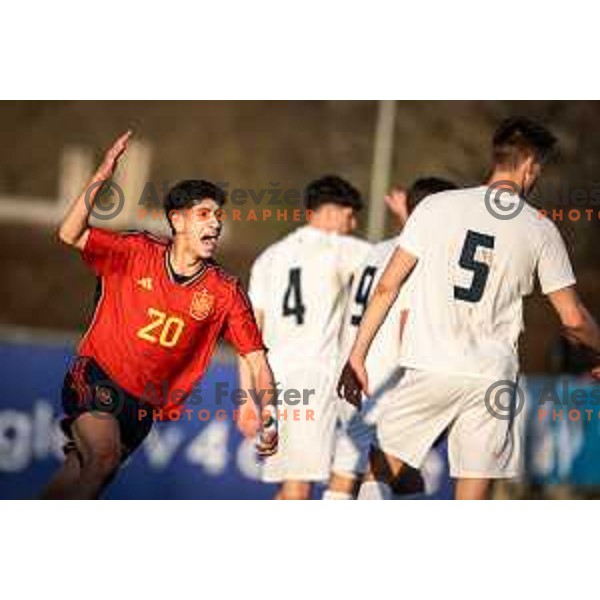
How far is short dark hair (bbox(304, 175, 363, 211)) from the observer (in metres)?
12.2

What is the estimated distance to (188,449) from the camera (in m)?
14.5

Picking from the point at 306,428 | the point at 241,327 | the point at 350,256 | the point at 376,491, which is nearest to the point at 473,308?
the point at 376,491

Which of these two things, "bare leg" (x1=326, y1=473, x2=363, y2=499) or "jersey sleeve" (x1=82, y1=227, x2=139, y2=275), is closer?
"jersey sleeve" (x1=82, y1=227, x2=139, y2=275)

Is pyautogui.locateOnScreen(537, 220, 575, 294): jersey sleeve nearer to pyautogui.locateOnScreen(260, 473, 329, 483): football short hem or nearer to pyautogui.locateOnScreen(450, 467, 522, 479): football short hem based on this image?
pyautogui.locateOnScreen(450, 467, 522, 479): football short hem

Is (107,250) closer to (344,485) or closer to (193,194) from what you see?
(193,194)

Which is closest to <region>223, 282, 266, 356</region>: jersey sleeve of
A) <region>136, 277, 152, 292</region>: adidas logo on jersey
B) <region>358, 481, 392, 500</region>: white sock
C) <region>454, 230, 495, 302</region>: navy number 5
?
<region>136, 277, 152, 292</region>: adidas logo on jersey

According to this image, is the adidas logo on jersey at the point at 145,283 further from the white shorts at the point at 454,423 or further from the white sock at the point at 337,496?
the white sock at the point at 337,496

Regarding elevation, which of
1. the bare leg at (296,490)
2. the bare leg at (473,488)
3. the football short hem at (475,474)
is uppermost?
the football short hem at (475,474)

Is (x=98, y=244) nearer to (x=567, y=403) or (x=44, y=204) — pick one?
(x=567, y=403)

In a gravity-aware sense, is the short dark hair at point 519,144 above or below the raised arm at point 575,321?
above

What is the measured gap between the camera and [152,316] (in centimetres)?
1083

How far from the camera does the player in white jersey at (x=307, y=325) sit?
39.7 ft

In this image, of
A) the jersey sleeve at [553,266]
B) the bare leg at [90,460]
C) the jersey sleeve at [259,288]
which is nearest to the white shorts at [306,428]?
the jersey sleeve at [259,288]

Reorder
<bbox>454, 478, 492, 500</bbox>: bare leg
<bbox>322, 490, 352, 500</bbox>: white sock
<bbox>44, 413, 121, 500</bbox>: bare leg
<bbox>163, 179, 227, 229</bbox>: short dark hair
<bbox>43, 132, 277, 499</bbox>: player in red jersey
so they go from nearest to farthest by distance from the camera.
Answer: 1. <bbox>44, 413, 121, 500</bbox>: bare leg
2. <bbox>454, 478, 492, 500</bbox>: bare leg
3. <bbox>43, 132, 277, 499</bbox>: player in red jersey
4. <bbox>163, 179, 227, 229</bbox>: short dark hair
5. <bbox>322, 490, 352, 500</bbox>: white sock
